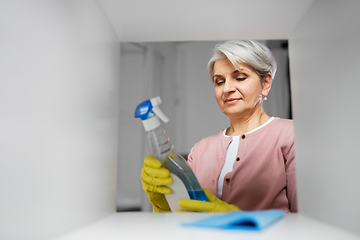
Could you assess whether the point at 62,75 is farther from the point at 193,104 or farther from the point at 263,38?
the point at 263,38

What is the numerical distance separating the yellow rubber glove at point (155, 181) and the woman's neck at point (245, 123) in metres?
0.33

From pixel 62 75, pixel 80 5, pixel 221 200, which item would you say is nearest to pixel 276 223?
pixel 221 200

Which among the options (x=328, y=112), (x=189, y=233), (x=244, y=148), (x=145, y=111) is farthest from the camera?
(x=244, y=148)

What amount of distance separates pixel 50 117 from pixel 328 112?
26.4 inches

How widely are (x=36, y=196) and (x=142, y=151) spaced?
2.21 feet

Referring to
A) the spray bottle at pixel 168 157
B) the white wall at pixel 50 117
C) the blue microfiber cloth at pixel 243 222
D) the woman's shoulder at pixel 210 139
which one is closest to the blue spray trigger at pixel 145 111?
the spray bottle at pixel 168 157

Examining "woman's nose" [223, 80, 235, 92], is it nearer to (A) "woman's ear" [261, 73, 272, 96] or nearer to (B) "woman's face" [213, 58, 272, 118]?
(B) "woman's face" [213, 58, 272, 118]

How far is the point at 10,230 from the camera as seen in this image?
44cm

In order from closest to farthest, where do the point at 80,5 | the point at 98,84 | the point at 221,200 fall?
the point at 80,5, the point at 98,84, the point at 221,200

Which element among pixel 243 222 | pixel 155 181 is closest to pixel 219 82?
pixel 155 181

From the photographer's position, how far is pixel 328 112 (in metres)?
0.76

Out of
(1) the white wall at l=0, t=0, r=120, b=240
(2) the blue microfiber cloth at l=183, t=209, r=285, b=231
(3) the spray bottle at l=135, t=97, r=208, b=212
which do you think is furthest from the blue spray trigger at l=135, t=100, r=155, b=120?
(2) the blue microfiber cloth at l=183, t=209, r=285, b=231

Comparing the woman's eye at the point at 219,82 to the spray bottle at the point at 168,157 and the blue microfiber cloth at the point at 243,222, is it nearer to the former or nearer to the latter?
the spray bottle at the point at 168,157

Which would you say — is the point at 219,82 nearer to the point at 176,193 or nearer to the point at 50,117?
the point at 176,193
